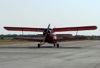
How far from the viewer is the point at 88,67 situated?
42.9 ft

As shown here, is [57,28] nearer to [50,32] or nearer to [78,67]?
[50,32]

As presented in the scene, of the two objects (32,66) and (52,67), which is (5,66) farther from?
(52,67)

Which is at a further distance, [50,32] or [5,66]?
[50,32]

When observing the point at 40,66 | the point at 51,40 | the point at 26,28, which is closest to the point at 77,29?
the point at 51,40

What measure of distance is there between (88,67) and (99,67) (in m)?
0.46

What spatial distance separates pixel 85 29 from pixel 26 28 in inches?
268

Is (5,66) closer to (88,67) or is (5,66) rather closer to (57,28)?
(88,67)

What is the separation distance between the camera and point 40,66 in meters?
13.5

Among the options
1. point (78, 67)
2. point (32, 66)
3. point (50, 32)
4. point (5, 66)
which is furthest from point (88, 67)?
point (50, 32)

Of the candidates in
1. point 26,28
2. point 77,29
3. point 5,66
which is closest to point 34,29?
point 26,28

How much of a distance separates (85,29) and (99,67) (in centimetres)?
2295

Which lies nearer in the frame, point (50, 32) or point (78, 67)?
point (78, 67)

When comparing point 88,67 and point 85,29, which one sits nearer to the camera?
point 88,67

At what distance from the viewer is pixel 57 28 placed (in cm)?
3688
